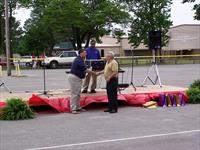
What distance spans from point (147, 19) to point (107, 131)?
51.4m

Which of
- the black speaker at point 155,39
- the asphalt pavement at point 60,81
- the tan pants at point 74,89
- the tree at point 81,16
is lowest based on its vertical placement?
the asphalt pavement at point 60,81

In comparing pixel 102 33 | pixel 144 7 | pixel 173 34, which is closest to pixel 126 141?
pixel 102 33

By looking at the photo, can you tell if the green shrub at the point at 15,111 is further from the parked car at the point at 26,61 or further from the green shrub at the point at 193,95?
the parked car at the point at 26,61

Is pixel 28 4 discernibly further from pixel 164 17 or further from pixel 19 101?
pixel 19 101

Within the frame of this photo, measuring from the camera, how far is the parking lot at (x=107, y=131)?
8906 mm

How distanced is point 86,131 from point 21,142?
179 centimetres

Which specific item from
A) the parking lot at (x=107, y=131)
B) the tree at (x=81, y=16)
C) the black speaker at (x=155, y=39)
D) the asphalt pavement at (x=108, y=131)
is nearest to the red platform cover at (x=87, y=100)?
the parking lot at (x=107, y=131)

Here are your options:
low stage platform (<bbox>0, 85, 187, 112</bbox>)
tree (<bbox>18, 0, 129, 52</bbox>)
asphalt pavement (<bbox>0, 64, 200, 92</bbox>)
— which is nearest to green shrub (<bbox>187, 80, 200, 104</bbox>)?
low stage platform (<bbox>0, 85, 187, 112</bbox>)

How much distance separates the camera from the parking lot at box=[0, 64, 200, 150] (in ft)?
29.2

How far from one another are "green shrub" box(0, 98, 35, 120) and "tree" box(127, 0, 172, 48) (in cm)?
4838

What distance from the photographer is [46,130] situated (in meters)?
10.7

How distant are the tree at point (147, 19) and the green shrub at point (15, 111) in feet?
159

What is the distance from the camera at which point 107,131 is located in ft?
34.4

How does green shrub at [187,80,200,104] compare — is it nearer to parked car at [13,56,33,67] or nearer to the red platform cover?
the red platform cover
